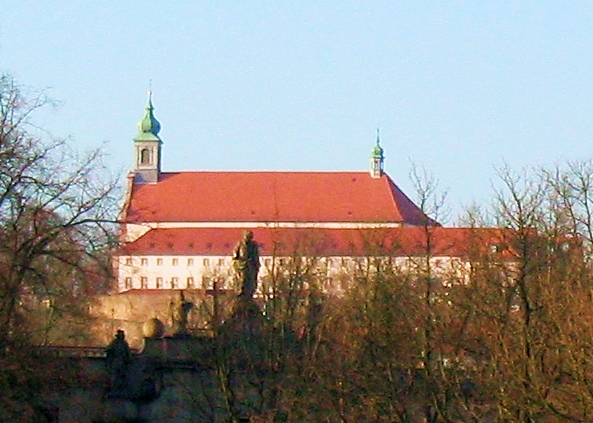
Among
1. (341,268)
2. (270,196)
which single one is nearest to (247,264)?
(341,268)

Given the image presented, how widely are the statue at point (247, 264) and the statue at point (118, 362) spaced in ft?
11.1

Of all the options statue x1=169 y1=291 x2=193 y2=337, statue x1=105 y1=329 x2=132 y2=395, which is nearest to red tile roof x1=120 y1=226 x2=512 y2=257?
statue x1=169 y1=291 x2=193 y2=337

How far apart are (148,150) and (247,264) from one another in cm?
9430

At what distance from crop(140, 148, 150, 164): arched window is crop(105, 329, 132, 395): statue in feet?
317

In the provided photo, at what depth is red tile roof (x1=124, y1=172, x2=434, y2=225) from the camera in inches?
4432

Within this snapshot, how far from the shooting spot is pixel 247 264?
27.2 metres

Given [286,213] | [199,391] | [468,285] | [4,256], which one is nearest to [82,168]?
[4,256]

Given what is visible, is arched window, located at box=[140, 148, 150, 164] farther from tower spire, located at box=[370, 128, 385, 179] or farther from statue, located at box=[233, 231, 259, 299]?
statue, located at box=[233, 231, 259, 299]

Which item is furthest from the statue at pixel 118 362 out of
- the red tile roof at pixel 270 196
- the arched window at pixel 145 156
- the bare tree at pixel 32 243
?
the arched window at pixel 145 156

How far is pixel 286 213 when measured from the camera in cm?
11138

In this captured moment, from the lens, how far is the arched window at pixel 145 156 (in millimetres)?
119750

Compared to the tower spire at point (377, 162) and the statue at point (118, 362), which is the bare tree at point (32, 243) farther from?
the tower spire at point (377, 162)

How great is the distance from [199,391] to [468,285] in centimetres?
562

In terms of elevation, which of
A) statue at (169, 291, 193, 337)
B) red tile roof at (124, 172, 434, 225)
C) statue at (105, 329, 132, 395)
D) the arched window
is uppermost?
the arched window
